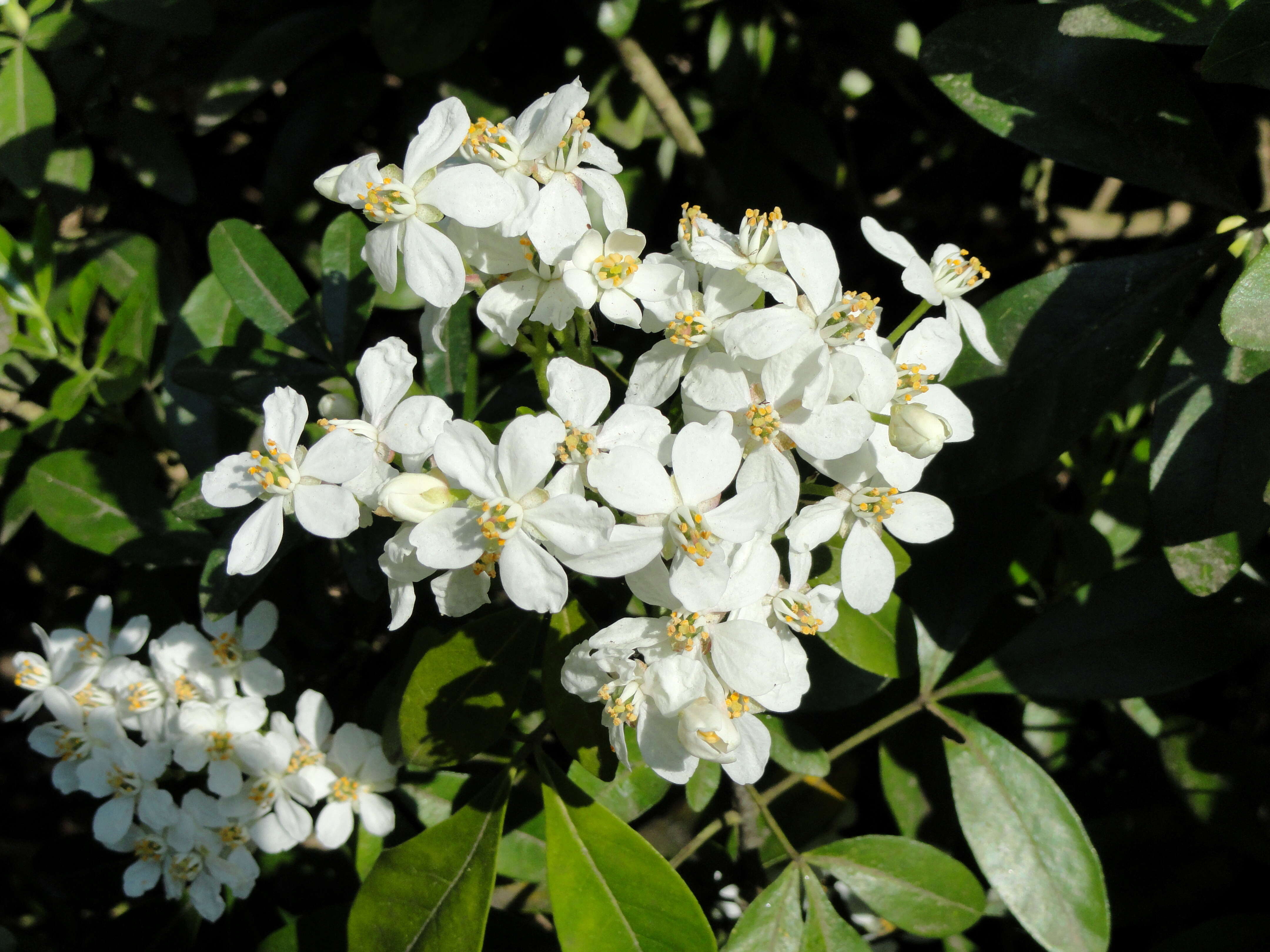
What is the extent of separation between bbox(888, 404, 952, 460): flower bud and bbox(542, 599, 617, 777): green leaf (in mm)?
530

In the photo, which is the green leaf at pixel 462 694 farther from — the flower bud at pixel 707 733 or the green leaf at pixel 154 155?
the green leaf at pixel 154 155

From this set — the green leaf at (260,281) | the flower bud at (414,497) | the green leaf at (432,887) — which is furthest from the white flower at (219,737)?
the flower bud at (414,497)

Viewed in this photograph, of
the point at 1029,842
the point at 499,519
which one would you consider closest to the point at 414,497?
the point at 499,519

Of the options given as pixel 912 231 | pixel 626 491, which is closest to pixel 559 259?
pixel 626 491

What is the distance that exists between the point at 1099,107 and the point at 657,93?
92cm

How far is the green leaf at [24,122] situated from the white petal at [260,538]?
136 centimetres

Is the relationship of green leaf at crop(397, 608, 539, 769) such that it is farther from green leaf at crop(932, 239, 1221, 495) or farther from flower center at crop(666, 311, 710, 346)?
green leaf at crop(932, 239, 1221, 495)

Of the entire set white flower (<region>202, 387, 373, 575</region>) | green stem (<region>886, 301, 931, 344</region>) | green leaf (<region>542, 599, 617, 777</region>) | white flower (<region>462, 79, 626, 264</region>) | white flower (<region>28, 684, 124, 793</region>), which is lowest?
green leaf (<region>542, 599, 617, 777</region>)

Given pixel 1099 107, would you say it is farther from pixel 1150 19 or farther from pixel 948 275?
pixel 948 275

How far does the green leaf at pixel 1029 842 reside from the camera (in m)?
1.56

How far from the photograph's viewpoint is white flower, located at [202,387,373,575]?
3.92 feet

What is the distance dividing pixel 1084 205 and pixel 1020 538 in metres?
1.49

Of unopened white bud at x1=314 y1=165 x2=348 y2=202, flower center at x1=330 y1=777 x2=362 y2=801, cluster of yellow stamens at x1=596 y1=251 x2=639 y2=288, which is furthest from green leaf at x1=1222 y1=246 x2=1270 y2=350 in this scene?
flower center at x1=330 y1=777 x2=362 y2=801

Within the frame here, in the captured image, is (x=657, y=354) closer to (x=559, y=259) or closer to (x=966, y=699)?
(x=559, y=259)
